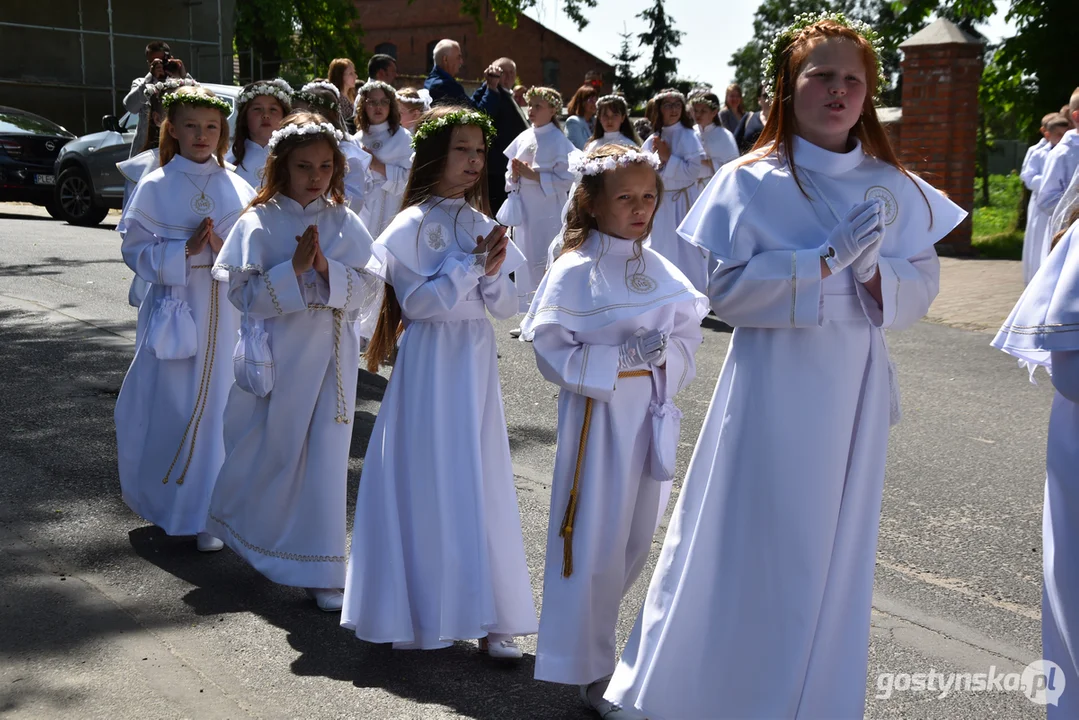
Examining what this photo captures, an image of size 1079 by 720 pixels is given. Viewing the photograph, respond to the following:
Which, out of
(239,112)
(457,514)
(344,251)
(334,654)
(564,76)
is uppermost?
(564,76)

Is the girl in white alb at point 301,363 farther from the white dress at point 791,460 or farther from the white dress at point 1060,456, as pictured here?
the white dress at point 1060,456

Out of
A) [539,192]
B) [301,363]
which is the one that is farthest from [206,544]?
[539,192]

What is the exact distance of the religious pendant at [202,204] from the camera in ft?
18.5

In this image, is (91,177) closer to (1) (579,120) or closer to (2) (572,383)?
(1) (579,120)

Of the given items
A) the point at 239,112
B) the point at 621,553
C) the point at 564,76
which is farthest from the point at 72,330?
the point at 564,76

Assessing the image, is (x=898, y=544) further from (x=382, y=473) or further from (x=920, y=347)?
(x=920, y=347)

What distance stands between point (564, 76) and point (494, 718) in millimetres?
54754

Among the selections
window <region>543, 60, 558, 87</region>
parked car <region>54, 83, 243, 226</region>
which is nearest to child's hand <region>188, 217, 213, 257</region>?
parked car <region>54, 83, 243, 226</region>

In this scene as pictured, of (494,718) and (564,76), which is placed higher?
(564,76)

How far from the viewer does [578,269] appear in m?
3.98

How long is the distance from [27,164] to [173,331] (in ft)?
52.4

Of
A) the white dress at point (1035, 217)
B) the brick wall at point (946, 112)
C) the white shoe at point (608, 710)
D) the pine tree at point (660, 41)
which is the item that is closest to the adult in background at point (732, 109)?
the brick wall at point (946, 112)

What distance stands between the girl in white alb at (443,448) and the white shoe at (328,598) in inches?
15.6

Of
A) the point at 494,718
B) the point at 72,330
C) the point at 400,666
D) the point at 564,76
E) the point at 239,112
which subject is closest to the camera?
the point at 494,718
